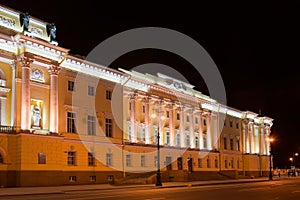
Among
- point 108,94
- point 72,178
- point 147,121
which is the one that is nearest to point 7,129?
point 72,178

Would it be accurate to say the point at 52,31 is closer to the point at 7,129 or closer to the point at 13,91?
the point at 13,91

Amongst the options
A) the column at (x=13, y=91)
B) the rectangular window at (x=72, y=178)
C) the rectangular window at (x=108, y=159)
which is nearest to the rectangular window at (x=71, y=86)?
the column at (x=13, y=91)

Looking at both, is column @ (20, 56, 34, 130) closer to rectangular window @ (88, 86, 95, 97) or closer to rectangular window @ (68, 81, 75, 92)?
rectangular window @ (68, 81, 75, 92)

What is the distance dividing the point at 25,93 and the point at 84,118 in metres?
9.51

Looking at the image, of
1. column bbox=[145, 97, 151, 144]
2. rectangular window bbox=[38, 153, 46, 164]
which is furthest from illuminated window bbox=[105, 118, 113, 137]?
rectangular window bbox=[38, 153, 46, 164]

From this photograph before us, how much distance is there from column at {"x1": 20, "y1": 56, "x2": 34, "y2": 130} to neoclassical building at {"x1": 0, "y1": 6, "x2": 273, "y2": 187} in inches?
3.7

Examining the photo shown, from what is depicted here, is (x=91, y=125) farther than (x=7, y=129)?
Yes

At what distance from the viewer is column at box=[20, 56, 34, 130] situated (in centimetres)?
4000

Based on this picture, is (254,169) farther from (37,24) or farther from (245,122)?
(37,24)

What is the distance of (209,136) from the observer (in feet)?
248

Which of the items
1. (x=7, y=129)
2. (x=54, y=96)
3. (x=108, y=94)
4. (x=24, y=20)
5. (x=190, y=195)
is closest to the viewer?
(x=190, y=195)

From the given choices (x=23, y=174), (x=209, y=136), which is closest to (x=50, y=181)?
(x=23, y=174)

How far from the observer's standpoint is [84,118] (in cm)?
4872

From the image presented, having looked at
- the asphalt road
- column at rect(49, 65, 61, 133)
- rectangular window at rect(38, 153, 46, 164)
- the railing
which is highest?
column at rect(49, 65, 61, 133)
